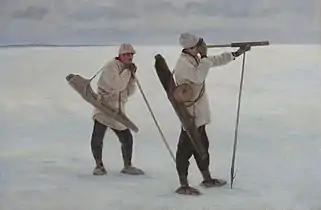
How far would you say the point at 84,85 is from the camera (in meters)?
1.59

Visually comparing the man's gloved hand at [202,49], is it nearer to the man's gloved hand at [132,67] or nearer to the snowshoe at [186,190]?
the man's gloved hand at [132,67]

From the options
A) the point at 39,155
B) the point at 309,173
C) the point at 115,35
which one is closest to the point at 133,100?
the point at 115,35

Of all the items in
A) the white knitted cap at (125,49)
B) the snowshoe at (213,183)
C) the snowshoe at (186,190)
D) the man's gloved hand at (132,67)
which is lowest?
the snowshoe at (186,190)

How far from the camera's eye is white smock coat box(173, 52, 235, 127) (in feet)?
5.20

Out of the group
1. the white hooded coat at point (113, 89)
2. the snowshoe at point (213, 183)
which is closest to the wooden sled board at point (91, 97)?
the white hooded coat at point (113, 89)

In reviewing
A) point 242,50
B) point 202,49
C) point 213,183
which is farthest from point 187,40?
point 213,183

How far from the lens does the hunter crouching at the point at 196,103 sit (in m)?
1.59

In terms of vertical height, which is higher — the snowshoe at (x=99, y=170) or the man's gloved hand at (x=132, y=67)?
the man's gloved hand at (x=132, y=67)

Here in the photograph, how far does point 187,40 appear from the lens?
159 cm

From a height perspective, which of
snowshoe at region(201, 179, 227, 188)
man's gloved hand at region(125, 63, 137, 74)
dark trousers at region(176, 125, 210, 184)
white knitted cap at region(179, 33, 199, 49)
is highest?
white knitted cap at region(179, 33, 199, 49)

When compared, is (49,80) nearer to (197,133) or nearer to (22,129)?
(22,129)

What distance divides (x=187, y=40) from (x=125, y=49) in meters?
0.16

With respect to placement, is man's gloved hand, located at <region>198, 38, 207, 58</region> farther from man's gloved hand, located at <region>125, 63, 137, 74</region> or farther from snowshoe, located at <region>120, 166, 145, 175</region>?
snowshoe, located at <region>120, 166, 145, 175</region>

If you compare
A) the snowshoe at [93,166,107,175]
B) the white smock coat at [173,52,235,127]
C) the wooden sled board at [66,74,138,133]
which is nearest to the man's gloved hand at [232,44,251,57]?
the white smock coat at [173,52,235,127]
